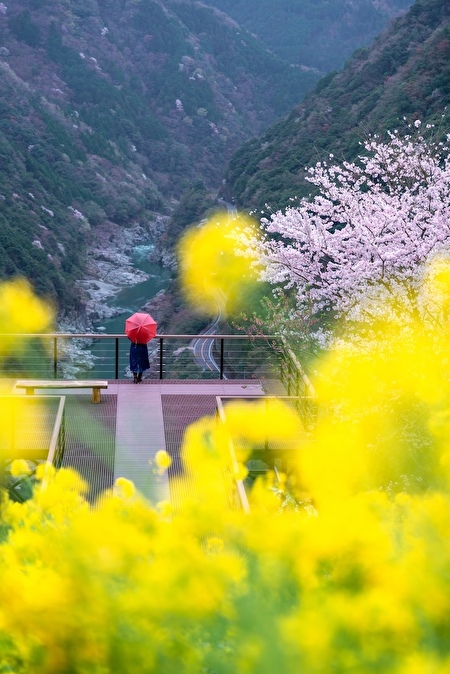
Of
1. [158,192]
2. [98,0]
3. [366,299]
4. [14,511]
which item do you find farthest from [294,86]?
[14,511]

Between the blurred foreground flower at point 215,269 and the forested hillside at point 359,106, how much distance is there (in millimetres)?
2043

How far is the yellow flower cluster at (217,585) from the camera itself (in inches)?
84.2

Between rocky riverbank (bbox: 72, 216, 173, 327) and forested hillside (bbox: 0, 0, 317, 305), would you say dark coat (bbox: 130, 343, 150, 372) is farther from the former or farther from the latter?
rocky riverbank (bbox: 72, 216, 173, 327)

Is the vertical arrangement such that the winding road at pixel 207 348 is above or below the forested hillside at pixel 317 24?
below

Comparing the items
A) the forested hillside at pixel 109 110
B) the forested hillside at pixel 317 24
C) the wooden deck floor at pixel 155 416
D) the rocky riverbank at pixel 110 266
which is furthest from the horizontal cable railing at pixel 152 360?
the forested hillside at pixel 317 24

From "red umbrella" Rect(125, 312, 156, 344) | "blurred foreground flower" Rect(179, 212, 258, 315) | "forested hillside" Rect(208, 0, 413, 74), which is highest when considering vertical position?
"forested hillside" Rect(208, 0, 413, 74)

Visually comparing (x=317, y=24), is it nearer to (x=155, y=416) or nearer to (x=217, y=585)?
(x=155, y=416)

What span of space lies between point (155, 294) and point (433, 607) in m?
43.1

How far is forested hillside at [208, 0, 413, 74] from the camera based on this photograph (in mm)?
110812

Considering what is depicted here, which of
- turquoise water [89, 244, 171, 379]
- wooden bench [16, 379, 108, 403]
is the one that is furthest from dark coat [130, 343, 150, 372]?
turquoise water [89, 244, 171, 379]

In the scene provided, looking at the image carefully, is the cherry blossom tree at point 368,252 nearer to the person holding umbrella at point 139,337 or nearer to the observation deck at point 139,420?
the observation deck at point 139,420

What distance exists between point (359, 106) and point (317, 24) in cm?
8970

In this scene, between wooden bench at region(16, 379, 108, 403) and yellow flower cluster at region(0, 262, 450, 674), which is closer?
yellow flower cluster at region(0, 262, 450, 674)

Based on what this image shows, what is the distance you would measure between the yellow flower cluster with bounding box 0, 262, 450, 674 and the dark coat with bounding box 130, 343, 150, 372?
7.21 metres
